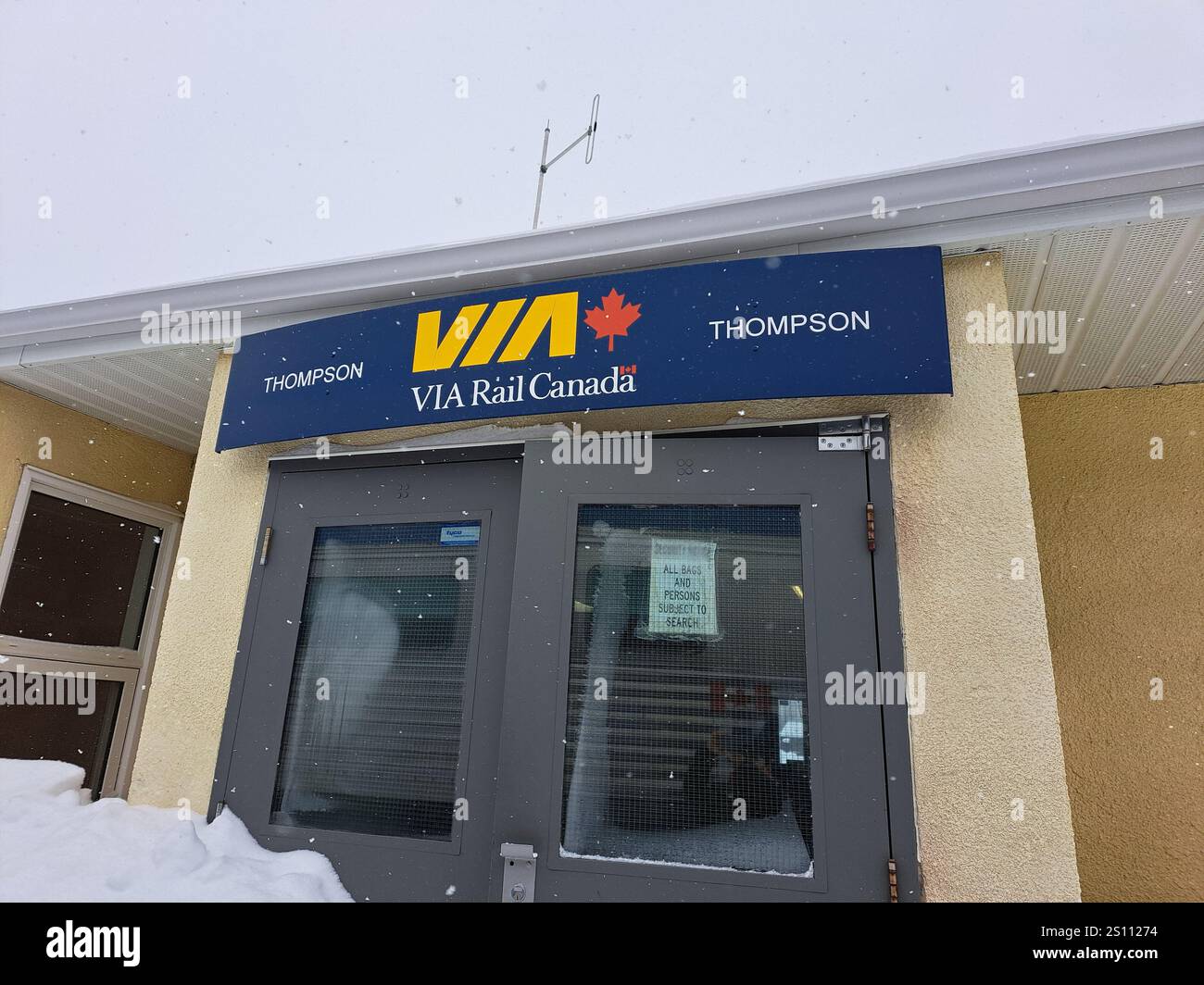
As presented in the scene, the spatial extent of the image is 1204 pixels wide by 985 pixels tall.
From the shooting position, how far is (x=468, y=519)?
2963mm

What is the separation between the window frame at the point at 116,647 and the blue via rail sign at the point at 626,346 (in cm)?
187

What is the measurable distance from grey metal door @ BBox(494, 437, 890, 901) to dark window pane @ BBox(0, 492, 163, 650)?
3234mm

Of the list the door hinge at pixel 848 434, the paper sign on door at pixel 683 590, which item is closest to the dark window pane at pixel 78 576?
the paper sign on door at pixel 683 590

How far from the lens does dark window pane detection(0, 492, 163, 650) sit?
13.8ft

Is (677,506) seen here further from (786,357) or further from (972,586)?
(972,586)

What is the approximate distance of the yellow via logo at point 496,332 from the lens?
9.17ft

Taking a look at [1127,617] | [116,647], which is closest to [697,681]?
[1127,617]

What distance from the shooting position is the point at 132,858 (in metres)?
2.49

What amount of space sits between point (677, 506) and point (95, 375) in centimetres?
319

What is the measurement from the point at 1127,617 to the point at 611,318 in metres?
2.54

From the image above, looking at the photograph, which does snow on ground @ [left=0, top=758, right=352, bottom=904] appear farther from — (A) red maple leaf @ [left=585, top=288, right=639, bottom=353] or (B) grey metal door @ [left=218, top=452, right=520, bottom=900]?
(A) red maple leaf @ [left=585, top=288, right=639, bottom=353]

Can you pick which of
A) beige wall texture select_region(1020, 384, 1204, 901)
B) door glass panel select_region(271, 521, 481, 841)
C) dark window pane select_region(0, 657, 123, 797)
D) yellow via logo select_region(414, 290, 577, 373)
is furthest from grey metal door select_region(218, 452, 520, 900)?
beige wall texture select_region(1020, 384, 1204, 901)

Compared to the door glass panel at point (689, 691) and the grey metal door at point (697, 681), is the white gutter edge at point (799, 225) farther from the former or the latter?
the door glass panel at point (689, 691)
